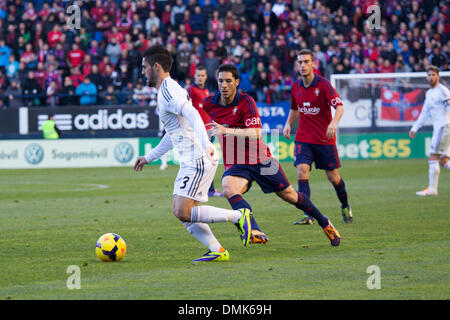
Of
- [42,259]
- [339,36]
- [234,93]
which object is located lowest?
[42,259]

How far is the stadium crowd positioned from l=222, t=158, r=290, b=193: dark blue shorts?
680 inches

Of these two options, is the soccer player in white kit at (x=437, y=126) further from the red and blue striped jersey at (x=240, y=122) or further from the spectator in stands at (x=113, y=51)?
the spectator in stands at (x=113, y=51)

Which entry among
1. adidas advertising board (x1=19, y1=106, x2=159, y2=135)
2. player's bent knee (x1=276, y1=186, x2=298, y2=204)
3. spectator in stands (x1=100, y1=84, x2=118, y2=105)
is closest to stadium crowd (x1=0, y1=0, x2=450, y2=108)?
spectator in stands (x1=100, y1=84, x2=118, y2=105)

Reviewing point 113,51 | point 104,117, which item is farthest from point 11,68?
point 104,117

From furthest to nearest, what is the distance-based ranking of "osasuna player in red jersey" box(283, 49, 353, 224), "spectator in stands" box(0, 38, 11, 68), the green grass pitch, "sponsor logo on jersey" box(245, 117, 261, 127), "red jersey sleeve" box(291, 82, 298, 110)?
"spectator in stands" box(0, 38, 11, 68)
"red jersey sleeve" box(291, 82, 298, 110)
"osasuna player in red jersey" box(283, 49, 353, 224)
"sponsor logo on jersey" box(245, 117, 261, 127)
the green grass pitch

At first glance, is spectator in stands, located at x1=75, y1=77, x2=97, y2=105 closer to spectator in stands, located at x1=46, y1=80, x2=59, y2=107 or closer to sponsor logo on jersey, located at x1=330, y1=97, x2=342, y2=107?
spectator in stands, located at x1=46, y1=80, x2=59, y2=107

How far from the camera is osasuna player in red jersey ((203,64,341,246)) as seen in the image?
877cm

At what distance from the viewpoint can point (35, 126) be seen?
26906 mm

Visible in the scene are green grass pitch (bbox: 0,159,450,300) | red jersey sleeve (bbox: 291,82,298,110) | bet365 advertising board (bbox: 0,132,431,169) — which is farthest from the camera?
bet365 advertising board (bbox: 0,132,431,169)

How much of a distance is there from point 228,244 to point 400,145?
18407mm

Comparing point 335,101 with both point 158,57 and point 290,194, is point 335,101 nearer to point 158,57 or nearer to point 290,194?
point 290,194

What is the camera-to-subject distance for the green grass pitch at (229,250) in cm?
629
